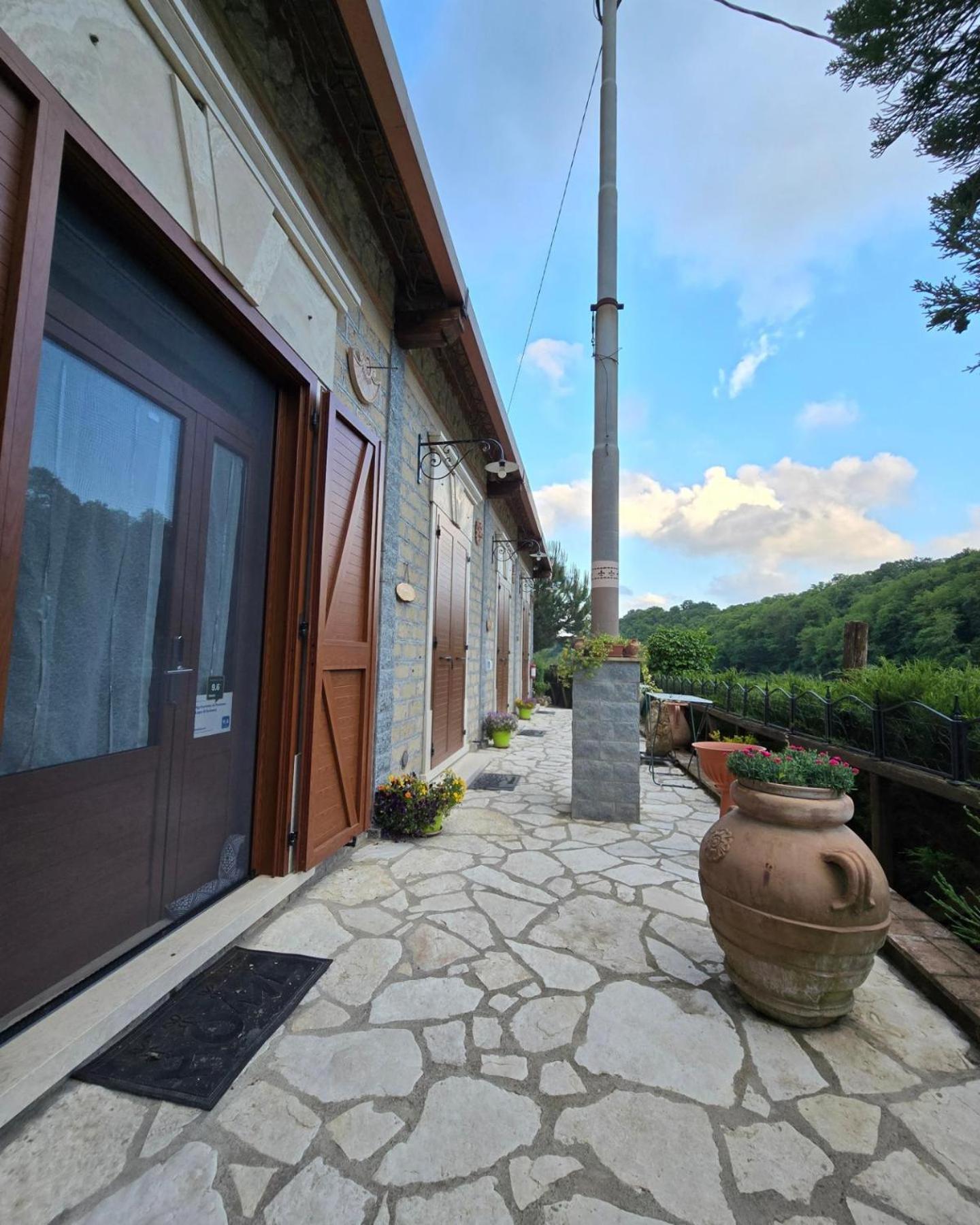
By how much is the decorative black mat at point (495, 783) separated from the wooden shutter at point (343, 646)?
1.91m

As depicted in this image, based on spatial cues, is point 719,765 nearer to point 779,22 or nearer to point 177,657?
point 177,657

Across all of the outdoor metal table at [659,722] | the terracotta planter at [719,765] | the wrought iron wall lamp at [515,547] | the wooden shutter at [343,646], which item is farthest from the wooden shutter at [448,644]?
the terracotta planter at [719,765]

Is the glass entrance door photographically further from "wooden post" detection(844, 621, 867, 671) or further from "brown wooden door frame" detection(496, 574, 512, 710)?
"brown wooden door frame" detection(496, 574, 512, 710)

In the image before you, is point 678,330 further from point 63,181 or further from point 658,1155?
point 658,1155

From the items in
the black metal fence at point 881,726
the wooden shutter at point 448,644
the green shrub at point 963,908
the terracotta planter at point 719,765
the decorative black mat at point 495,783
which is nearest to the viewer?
the green shrub at point 963,908

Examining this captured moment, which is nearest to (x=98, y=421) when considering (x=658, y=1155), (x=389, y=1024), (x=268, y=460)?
(x=268, y=460)

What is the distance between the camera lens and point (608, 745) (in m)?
3.97

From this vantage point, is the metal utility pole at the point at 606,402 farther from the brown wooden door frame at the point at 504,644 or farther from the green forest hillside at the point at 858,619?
the green forest hillside at the point at 858,619

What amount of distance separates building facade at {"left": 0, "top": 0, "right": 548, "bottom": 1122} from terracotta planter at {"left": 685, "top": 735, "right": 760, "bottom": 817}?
2.55 meters

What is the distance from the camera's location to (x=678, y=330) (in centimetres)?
741

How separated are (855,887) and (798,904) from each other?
176 mm

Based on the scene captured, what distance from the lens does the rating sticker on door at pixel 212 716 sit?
2090 millimetres

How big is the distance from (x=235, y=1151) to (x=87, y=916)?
858 mm

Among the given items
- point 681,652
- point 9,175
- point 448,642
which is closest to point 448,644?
point 448,642
